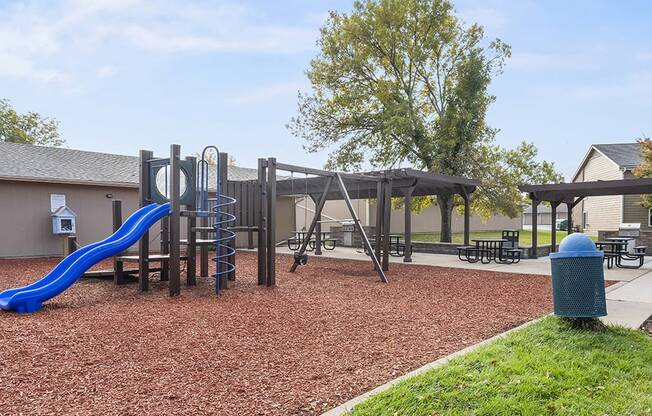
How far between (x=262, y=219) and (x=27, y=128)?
3010cm

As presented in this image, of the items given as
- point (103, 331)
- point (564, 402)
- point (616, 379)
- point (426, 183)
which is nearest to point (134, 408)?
point (103, 331)

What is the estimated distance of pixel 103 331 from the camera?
503cm

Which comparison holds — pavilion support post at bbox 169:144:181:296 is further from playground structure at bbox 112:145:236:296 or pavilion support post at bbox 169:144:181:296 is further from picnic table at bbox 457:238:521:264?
picnic table at bbox 457:238:521:264

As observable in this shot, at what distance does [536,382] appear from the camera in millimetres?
3258

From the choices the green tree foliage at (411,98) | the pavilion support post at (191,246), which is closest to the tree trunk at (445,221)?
the green tree foliage at (411,98)

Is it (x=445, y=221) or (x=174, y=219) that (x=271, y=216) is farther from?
(x=445, y=221)

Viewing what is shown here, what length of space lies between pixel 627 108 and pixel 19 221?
22.3 metres

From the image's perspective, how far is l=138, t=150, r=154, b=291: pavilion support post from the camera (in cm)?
779

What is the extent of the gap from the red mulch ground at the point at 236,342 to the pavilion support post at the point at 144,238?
27 cm

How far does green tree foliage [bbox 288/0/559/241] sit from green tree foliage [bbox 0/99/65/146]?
20586 millimetres

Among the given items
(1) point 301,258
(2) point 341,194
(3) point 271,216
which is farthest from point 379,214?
(3) point 271,216

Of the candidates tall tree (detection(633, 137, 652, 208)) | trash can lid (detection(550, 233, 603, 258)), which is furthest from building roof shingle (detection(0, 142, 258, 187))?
tall tree (detection(633, 137, 652, 208))

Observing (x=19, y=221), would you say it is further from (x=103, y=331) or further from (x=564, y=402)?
(x=564, y=402)

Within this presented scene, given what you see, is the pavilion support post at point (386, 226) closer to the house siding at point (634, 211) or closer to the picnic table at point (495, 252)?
the picnic table at point (495, 252)
